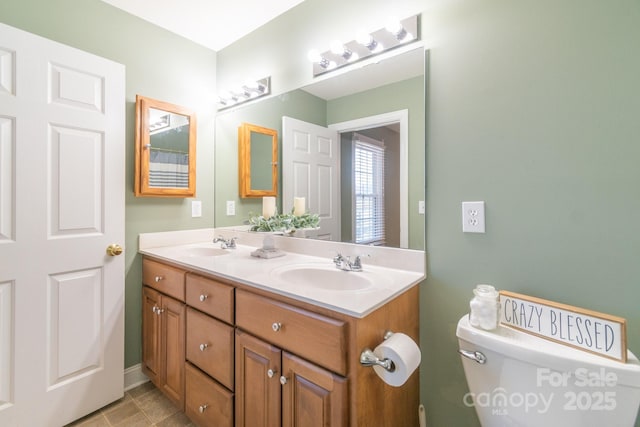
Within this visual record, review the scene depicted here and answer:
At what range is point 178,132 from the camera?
6.47ft

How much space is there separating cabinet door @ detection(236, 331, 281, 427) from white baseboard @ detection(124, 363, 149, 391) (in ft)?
3.49

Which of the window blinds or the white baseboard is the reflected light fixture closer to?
the window blinds

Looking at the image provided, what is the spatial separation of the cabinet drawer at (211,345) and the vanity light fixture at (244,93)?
139 cm

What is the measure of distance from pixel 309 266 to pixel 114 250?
1134 mm

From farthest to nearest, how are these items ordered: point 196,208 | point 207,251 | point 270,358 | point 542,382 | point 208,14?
point 196,208 < point 207,251 < point 208,14 < point 270,358 < point 542,382

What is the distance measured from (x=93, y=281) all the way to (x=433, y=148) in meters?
1.87

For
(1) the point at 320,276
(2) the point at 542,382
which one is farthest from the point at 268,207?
(2) the point at 542,382

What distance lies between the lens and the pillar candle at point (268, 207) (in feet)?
5.89

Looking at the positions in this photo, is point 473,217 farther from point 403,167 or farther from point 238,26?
point 238,26

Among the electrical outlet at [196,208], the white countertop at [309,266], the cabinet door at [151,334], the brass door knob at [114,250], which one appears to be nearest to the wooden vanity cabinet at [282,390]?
the white countertop at [309,266]

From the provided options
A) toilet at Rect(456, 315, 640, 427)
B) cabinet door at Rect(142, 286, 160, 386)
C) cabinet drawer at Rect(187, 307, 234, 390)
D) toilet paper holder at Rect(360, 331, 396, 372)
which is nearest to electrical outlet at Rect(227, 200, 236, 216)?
cabinet door at Rect(142, 286, 160, 386)

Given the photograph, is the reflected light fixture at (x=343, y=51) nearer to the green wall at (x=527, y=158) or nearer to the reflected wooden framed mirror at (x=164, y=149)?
the green wall at (x=527, y=158)

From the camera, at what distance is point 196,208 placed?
6.93 ft

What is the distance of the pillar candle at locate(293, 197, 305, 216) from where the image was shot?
1.71 m
